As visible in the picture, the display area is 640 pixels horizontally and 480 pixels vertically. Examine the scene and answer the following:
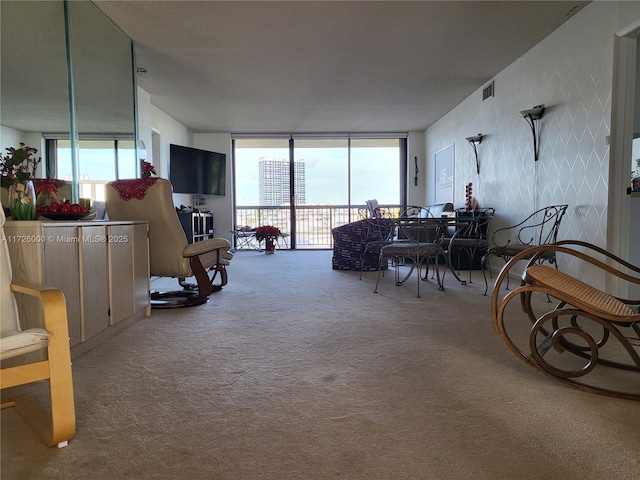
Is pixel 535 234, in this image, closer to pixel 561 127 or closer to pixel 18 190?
pixel 561 127

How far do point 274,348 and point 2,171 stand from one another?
1.68 meters

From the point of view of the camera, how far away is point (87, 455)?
3.60 feet

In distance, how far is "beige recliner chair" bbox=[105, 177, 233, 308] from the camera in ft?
9.04

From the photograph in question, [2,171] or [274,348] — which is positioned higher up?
[2,171]

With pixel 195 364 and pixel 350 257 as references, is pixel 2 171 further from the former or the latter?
pixel 350 257

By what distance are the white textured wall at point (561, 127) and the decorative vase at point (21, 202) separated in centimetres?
377

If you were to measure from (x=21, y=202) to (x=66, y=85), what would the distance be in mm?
1575

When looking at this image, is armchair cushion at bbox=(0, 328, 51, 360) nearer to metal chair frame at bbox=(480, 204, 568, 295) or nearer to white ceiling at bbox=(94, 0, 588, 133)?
white ceiling at bbox=(94, 0, 588, 133)

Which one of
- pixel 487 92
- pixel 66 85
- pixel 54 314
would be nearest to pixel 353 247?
pixel 487 92

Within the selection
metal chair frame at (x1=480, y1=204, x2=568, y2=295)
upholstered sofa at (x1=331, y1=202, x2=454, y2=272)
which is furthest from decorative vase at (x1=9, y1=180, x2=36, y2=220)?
upholstered sofa at (x1=331, y1=202, x2=454, y2=272)

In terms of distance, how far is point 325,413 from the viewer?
133 centimetres

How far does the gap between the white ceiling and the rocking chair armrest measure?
194cm

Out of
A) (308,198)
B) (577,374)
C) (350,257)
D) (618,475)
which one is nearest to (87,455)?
(618,475)

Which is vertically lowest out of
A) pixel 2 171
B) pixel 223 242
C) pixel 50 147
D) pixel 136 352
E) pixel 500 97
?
pixel 136 352
